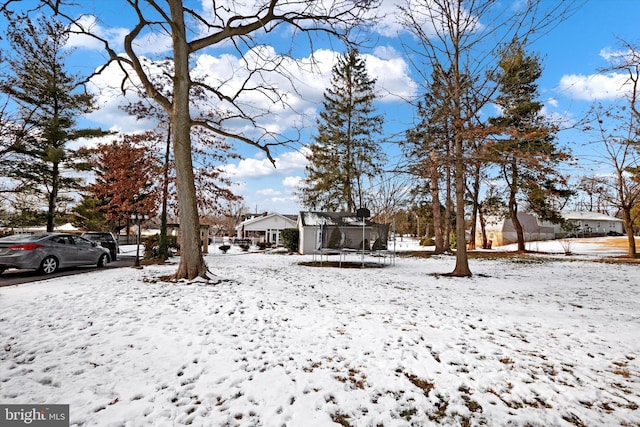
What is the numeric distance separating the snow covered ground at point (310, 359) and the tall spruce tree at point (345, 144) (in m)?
19.9

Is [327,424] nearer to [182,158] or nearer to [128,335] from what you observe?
[128,335]

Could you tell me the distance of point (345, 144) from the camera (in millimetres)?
25922

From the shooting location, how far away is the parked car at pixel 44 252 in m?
8.77

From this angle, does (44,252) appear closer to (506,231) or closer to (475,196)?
(475,196)

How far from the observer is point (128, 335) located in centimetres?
406

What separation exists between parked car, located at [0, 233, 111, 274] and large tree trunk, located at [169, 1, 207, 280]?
4.61m

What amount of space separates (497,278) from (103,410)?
10.8 m

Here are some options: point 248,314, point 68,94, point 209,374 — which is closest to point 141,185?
point 68,94

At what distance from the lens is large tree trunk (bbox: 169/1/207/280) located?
7977 millimetres

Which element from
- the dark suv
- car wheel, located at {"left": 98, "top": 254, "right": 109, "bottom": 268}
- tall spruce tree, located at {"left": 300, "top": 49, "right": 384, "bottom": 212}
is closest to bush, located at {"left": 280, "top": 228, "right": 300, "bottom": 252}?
tall spruce tree, located at {"left": 300, "top": 49, "right": 384, "bottom": 212}

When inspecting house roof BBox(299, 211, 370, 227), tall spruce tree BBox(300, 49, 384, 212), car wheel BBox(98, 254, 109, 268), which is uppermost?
tall spruce tree BBox(300, 49, 384, 212)

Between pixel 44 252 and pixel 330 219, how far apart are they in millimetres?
14455

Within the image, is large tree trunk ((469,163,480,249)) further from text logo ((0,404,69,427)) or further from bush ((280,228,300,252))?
bush ((280,228,300,252))

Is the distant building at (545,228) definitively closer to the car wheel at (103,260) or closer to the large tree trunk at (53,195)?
the car wheel at (103,260)
